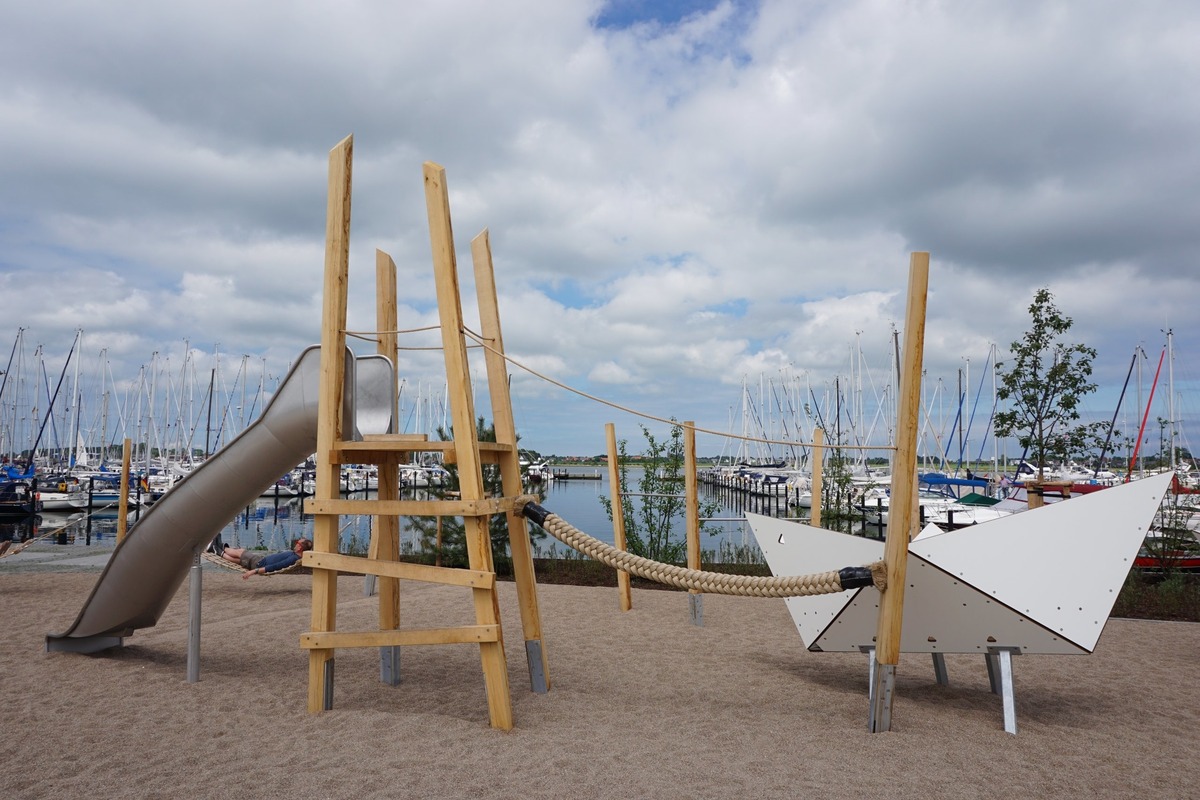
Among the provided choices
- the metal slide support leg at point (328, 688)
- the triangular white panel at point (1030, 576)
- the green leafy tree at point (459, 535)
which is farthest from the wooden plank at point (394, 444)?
the green leafy tree at point (459, 535)

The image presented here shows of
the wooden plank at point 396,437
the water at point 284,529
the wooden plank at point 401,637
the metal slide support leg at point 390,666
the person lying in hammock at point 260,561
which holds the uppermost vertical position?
the wooden plank at point 396,437

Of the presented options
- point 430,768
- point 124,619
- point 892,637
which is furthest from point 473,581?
point 124,619

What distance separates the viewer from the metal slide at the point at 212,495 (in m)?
5.23

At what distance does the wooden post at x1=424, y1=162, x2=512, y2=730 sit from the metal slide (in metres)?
0.72

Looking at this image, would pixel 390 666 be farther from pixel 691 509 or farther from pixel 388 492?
pixel 691 509

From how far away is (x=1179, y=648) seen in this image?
24.3 feet

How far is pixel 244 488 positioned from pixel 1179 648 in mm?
8307

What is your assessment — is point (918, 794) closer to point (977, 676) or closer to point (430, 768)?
point (430, 768)

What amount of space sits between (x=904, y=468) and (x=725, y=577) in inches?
47.4

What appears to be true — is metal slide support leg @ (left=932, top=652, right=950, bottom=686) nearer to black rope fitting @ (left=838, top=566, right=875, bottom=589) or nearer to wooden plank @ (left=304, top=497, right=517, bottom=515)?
black rope fitting @ (left=838, top=566, right=875, bottom=589)

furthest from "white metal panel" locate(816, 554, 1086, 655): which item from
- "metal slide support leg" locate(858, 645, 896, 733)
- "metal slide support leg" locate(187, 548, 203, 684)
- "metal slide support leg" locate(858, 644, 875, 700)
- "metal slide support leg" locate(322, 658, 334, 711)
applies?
"metal slide support leg" locate(187, 548, 203, 684)

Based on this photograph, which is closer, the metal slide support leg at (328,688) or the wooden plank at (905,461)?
the wooden plank at (905,461)

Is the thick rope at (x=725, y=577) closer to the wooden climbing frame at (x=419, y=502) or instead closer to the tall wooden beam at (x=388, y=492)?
the wooden climbing frame at (x=419, y=502)

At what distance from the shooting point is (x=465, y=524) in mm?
4992
